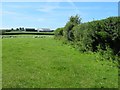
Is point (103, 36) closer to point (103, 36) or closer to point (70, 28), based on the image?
point (103, 36)

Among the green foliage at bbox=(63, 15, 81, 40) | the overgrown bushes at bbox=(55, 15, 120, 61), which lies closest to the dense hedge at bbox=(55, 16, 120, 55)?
the overgrown bushes at bbox=(55, 15, 120, 61)

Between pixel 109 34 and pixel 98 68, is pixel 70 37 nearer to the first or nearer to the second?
pixel 109 34

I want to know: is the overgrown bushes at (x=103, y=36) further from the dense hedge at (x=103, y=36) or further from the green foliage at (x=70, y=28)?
the green foliage at (x=70, y=28)

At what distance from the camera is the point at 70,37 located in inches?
1203

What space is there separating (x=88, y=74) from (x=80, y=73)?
0.33 metres

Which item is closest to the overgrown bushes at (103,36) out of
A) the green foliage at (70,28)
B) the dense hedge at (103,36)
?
the dense hedge at (103,36)

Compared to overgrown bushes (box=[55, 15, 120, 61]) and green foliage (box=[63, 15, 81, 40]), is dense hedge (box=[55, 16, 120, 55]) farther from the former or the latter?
green foliage (box=[63, 15, 81, 40])

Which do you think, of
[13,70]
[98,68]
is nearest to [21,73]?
[13,70]

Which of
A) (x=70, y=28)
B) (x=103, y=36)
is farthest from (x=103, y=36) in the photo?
(x=70, y=28)

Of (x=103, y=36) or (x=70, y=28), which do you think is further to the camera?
(x=70, y=28)

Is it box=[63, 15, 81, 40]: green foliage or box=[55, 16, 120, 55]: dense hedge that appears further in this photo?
box=[63, 15, 81, 40]: green foliage

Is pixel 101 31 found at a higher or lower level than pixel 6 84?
higher

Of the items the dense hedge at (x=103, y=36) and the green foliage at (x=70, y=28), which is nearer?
the dense hedge at (x=103, y=36)

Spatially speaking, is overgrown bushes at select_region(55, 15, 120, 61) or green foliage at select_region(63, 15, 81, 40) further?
green foliage at select_region(63, 15, 81, 40)
